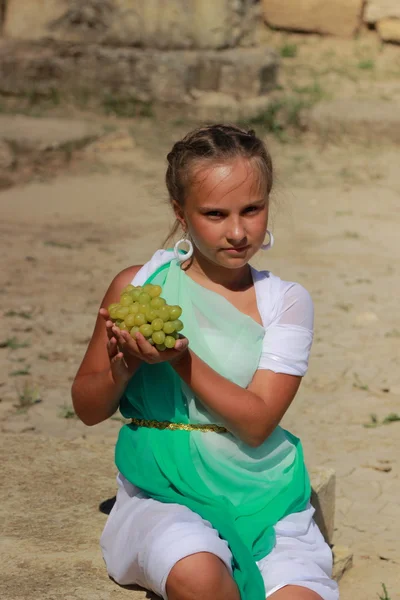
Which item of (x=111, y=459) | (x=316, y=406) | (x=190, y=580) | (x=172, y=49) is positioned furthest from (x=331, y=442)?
(x=172, y=49)

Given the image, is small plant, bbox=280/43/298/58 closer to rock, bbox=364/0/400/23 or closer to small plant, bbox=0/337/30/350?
rock, bbox=364/0/400/23

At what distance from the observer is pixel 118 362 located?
2.20 m

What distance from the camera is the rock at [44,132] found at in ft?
25.3

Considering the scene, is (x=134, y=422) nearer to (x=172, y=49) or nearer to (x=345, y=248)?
(x=345, y=248)

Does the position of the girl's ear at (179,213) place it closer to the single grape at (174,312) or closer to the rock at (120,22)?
the single grape at (174,312)

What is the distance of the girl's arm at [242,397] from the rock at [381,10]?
8.80 metres

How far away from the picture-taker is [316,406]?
421 cm

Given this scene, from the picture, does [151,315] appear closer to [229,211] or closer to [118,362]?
[118,362]

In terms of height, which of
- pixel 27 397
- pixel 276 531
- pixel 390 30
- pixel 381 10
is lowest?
pixel 390 30

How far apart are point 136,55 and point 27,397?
5.41 m

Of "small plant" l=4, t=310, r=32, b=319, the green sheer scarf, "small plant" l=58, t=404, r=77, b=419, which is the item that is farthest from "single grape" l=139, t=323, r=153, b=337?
"small plant" l=4, t=310, r=32, b=319

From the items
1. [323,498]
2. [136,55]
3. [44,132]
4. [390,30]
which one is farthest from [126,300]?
[390,30]

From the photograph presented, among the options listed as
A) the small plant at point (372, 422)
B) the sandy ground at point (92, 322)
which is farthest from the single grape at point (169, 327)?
the small plant at point (372, 422)

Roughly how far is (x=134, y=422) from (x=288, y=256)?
3802 mm
